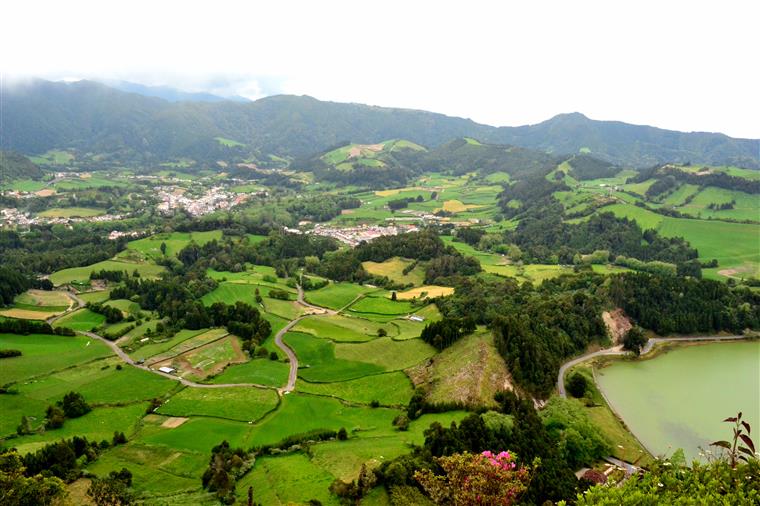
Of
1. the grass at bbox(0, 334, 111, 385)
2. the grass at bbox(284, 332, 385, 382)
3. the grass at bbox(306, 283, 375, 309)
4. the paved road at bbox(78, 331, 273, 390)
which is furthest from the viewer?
the grass at bbox(306, 283, 375, 309)

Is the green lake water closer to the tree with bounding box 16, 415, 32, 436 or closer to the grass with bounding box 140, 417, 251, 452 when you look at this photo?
the grass with bounding box 140, 417, 251, 452

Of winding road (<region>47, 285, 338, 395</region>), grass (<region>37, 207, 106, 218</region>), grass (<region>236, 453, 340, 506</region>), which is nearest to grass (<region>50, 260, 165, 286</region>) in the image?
winding road (<region>47, 285, 338, 395</region>)

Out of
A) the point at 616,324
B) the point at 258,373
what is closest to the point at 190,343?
the point at 258,373

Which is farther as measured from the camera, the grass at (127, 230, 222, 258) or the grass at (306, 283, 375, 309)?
the grass at (127, 230, 222, 258)

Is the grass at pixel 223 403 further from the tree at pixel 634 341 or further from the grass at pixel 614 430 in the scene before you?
the tree at pixel 634 341

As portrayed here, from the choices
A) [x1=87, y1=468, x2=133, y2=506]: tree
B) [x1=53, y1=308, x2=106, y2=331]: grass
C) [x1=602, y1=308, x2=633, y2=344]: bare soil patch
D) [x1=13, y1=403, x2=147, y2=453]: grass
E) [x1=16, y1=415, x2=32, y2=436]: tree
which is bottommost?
[x1=53, y1=308, x2=106, y2=331]: grass

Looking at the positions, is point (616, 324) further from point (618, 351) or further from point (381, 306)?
point (381, 306)

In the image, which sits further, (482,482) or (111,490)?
(111,490)
